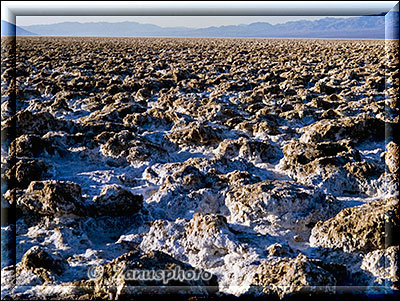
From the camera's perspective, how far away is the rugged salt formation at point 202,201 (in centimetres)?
279

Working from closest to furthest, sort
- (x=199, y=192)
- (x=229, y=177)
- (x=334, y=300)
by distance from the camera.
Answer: (x=334, y=300) → (x=199, y=192) → (x=229, y=177)

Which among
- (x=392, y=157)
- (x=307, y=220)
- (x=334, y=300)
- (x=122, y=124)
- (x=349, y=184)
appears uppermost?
(x=122, y=124)

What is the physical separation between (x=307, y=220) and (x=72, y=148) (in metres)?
3.75

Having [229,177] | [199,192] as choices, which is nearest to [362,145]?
[229,177]

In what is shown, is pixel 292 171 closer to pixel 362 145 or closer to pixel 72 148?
pixel 362 145

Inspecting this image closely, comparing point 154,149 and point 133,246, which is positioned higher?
point 154,149

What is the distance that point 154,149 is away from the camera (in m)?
5.60

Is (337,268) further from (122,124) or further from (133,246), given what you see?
(122,124)

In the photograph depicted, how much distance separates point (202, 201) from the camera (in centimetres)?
423

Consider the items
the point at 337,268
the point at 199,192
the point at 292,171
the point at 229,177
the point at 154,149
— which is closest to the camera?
→ the point at 337,268

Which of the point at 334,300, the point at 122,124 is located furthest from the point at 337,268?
the point at 122,124

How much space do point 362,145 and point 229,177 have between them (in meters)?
2.52

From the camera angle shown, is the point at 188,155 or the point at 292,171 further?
the point at 188,155

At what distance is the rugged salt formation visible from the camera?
279 cm
